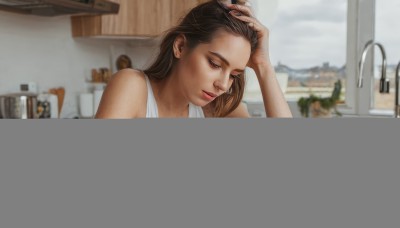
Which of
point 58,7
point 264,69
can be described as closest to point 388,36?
point 58,7

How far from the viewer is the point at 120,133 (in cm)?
15

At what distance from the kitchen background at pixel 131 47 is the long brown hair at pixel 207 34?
5.36 ft

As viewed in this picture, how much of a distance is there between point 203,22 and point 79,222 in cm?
87

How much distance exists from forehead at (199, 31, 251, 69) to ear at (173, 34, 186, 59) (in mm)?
42

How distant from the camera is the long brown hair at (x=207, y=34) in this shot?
0.97 m

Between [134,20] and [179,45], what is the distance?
6.44 feet

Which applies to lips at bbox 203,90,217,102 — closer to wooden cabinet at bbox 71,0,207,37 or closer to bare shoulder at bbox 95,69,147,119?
bare shoulder at bbox 95,69,147,119

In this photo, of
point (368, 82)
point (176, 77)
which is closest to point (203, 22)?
point (176, 77)

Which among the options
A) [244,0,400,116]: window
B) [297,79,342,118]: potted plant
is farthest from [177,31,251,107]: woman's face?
[244,0,400,116]: window

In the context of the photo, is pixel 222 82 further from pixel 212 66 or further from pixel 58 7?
pixel 58 7

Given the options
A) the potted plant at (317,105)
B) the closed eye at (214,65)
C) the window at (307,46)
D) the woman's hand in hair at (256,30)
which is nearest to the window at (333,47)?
the window at (307,46)

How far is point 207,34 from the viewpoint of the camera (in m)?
0.98

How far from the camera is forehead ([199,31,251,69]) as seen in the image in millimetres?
950

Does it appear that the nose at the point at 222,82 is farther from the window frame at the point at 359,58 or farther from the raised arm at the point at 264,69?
the window frame at the point at 359,58
